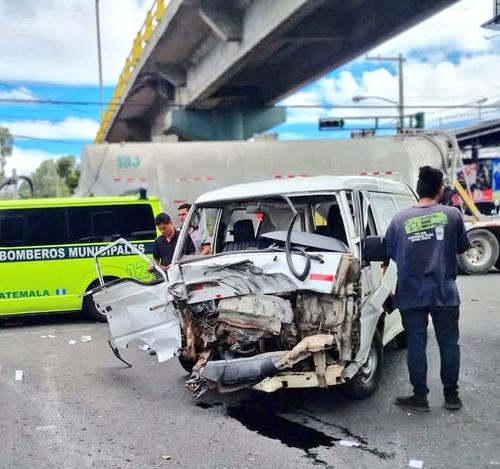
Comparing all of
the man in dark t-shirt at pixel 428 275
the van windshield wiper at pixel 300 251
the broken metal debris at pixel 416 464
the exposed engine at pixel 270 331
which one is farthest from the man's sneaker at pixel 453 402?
the van windshield wiper at pixel 300 251

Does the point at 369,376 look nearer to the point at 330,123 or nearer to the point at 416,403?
the point at 416,403

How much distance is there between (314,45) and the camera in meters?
18.2

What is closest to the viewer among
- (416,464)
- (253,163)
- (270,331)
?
(416,464)

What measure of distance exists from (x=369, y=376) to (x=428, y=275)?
1119 mm

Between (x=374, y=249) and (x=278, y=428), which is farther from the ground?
(x=374, y=249)

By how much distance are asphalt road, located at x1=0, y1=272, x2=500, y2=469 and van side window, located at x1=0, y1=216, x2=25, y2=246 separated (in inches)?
115

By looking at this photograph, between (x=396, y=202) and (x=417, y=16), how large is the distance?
9635mm

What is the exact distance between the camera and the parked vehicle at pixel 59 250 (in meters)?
9.38

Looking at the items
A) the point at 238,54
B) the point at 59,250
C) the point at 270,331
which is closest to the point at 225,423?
the point at 270,331

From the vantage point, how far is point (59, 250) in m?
9.52

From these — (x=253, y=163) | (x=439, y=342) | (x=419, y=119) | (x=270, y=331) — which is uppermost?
(x=419, y=119)

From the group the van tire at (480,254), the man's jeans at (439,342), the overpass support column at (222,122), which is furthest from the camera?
the overpass support column at (222,122)

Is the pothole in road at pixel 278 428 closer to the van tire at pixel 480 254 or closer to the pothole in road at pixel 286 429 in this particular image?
the pothole in road at pixel 286 429

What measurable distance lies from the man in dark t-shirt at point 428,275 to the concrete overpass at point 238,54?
9.34 meters
